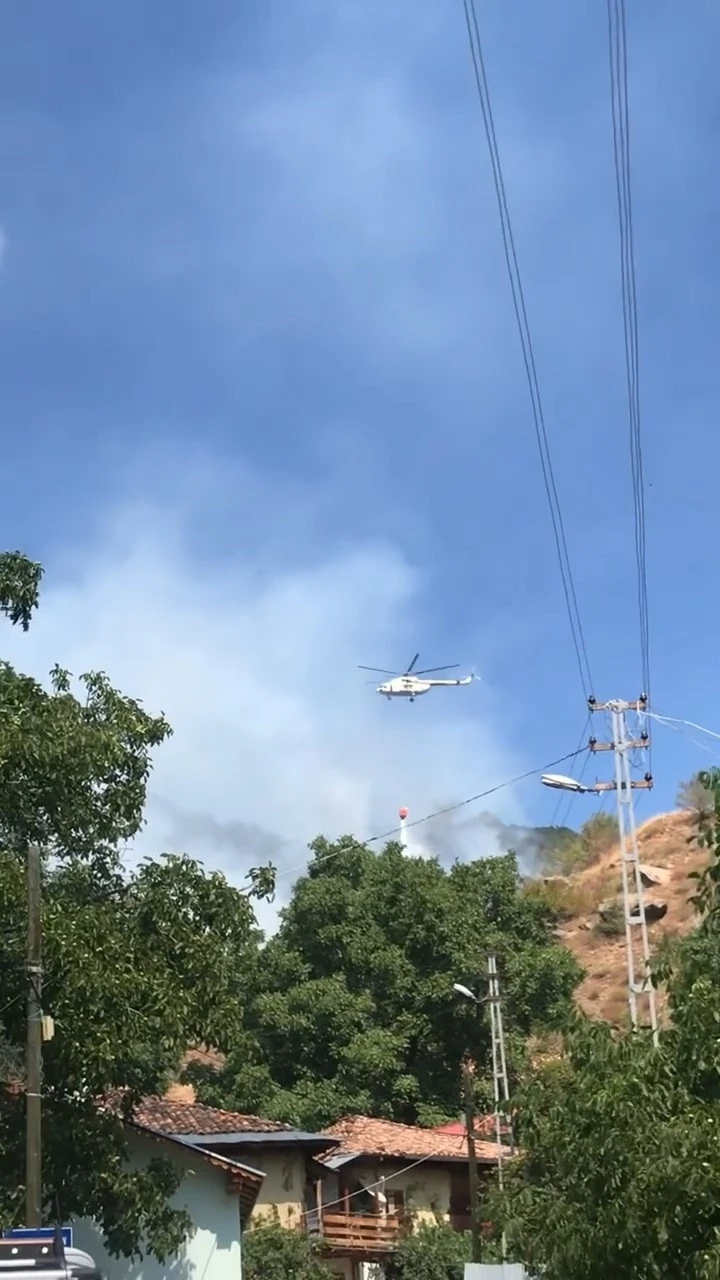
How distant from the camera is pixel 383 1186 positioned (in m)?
40.2

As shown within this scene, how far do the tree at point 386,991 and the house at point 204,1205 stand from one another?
15.3 meters

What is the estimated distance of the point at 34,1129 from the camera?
689 inches

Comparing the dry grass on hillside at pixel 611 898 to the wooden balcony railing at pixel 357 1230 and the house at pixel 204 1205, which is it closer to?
the wooden balcony railing at pixel 357 1230

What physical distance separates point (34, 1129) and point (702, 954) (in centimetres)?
967

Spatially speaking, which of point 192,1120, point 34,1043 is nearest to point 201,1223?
point 192,1120

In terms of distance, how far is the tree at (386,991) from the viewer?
4491cm

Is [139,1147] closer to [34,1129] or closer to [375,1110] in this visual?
[34,1129]

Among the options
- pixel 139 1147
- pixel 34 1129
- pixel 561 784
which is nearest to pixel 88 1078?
pixel 34 1129

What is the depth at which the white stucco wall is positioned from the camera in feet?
89.2

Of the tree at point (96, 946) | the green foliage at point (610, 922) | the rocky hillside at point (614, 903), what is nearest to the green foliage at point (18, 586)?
the tree at point (96, 946)

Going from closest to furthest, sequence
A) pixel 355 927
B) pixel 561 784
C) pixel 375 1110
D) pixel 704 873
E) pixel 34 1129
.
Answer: pixel 704 873 → pixel 34 1129 → pixel 561 784 → pixel 375 1110 → pixel 355 927

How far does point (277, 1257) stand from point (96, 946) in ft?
67.3

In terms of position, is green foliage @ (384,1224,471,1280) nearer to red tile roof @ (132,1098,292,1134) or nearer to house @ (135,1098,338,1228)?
house @ (135,1098,338,1228)

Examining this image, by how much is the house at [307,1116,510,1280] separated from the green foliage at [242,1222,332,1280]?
2.02 m
